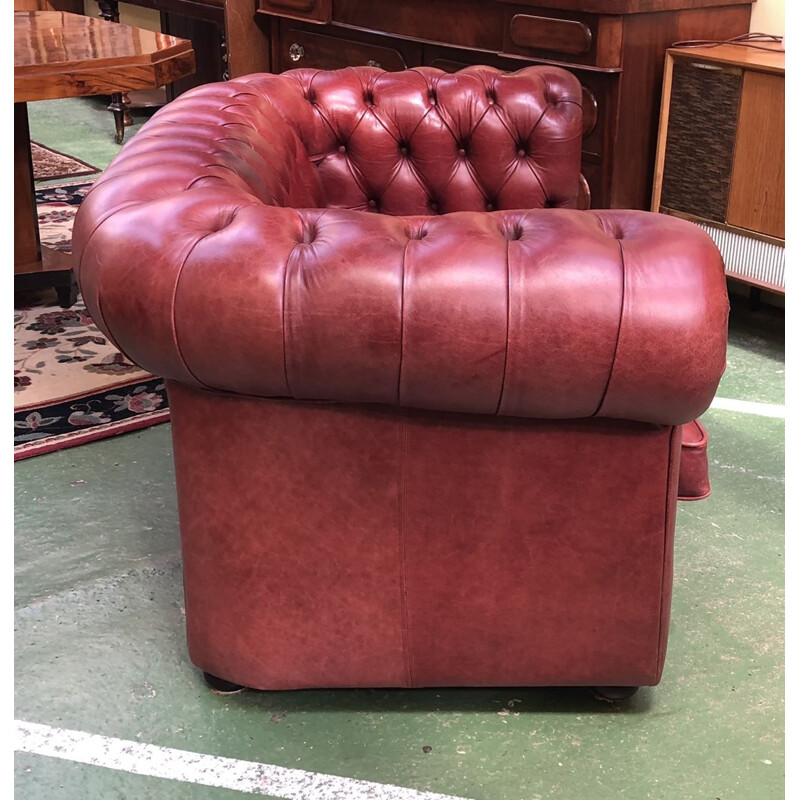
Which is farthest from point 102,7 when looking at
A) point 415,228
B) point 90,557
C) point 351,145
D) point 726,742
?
point 726,742

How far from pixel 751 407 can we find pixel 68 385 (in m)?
1.95

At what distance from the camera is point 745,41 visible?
10.5ft

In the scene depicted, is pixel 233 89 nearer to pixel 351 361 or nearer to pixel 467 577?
pixel 351 361

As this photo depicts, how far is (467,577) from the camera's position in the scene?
5.21 ft

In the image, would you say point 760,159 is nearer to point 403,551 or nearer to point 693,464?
point 693,464

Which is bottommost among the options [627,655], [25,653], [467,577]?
[25,653]

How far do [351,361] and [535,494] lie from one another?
14.8 inches

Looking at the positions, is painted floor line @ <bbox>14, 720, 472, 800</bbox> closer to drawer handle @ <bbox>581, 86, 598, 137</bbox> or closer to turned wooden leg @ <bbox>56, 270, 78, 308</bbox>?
turned wooden leg @ <bbox>56, 270, 78, 308</bbox>

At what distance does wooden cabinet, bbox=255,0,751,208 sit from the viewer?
299 cm

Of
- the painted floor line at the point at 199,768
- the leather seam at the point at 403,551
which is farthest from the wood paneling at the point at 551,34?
the painted floor line at the point at 199,768

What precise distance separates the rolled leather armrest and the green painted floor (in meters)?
0.60

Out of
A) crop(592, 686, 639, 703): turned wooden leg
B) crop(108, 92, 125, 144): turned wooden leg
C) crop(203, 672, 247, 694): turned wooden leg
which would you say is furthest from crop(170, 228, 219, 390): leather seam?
crop(108, 92, 125, 144): turned wooden leg

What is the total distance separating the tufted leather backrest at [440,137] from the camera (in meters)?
2.33

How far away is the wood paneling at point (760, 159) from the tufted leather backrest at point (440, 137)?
28.9 inches
